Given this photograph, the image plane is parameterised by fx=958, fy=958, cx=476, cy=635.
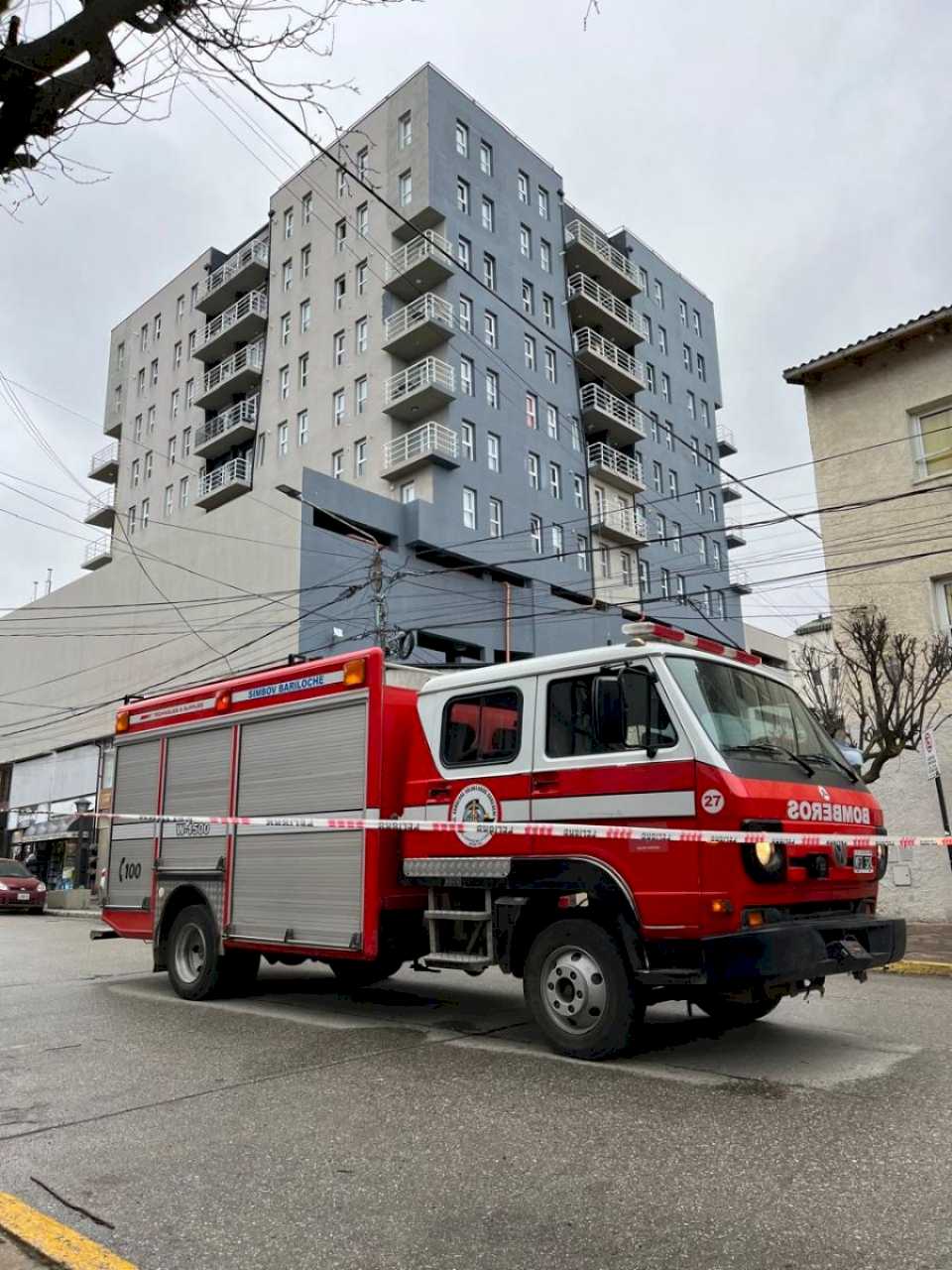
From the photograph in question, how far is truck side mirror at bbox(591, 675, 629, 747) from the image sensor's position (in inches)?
237

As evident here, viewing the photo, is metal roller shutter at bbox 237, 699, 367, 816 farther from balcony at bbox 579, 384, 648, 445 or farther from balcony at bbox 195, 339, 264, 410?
balcony at bbox 195, 339, 264, 410

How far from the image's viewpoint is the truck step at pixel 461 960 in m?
6.60

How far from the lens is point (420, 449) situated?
33562 millimetres

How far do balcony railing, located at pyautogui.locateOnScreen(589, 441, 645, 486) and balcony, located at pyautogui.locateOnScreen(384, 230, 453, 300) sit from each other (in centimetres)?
1047

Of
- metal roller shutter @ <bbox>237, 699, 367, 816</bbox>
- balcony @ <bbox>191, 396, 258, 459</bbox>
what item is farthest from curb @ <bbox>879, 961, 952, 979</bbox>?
balcony @ <bbox>191, 396, 258, 459</bbox>

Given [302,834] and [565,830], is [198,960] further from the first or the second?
[565,830]

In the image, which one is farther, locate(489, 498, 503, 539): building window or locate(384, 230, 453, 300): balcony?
locate(489, 498, 503, 539): building window

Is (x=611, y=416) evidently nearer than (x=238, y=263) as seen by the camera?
Yes

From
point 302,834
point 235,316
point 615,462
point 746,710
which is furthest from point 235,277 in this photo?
point 746,710

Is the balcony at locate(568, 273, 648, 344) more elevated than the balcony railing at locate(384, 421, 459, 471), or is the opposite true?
the balcony at locate(568, 273, 648, 344)

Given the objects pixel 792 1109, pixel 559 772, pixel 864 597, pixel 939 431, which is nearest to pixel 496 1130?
pixel 792 1109

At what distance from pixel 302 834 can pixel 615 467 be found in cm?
3688

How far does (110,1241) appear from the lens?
337 centimetres

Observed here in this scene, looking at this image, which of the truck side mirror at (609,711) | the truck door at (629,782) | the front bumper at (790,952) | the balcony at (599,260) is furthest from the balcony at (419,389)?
the front bumper at (790,952)
